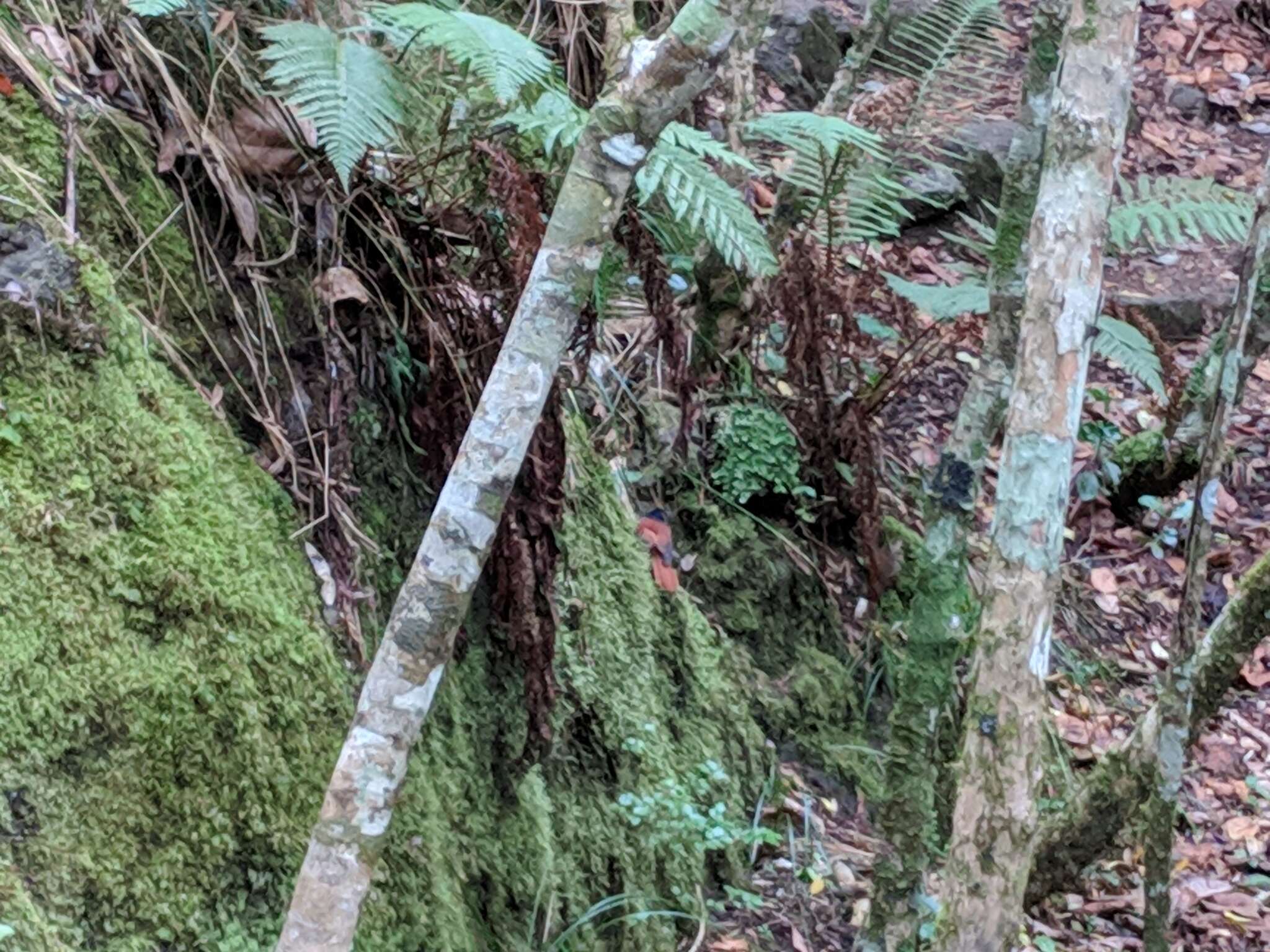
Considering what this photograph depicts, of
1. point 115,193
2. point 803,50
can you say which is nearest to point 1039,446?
point 115,193

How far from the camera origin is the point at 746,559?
15.0ft

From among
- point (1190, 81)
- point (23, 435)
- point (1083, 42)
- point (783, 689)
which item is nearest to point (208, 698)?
point (23, 435)

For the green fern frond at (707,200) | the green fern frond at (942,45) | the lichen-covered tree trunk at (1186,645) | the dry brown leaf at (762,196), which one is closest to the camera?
Result: the lichen-covered tree trunk at (1186,645)

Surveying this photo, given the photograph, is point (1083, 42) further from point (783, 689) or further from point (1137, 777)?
point (783, 689)

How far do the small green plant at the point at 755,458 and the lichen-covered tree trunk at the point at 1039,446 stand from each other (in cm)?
227

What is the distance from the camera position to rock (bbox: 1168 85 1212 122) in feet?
28.5

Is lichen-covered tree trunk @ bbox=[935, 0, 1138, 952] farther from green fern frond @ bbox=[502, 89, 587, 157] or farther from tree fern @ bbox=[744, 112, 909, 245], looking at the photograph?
tree fern @ bbox=[744, 112, 909, 245]

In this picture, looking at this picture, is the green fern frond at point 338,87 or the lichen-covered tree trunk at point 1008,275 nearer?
the green fern frond at point 338,87

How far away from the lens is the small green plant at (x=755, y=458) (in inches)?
183

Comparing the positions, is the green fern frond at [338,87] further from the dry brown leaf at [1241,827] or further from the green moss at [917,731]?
the dry brown leaf at [1241,827]

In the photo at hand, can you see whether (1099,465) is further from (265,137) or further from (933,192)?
(265,137)

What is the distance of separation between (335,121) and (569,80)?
9.48 ft

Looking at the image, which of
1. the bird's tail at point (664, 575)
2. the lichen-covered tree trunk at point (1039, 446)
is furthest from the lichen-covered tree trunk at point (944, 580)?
the bird's tail at point (664, 575)

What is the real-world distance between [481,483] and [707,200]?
181 cm
